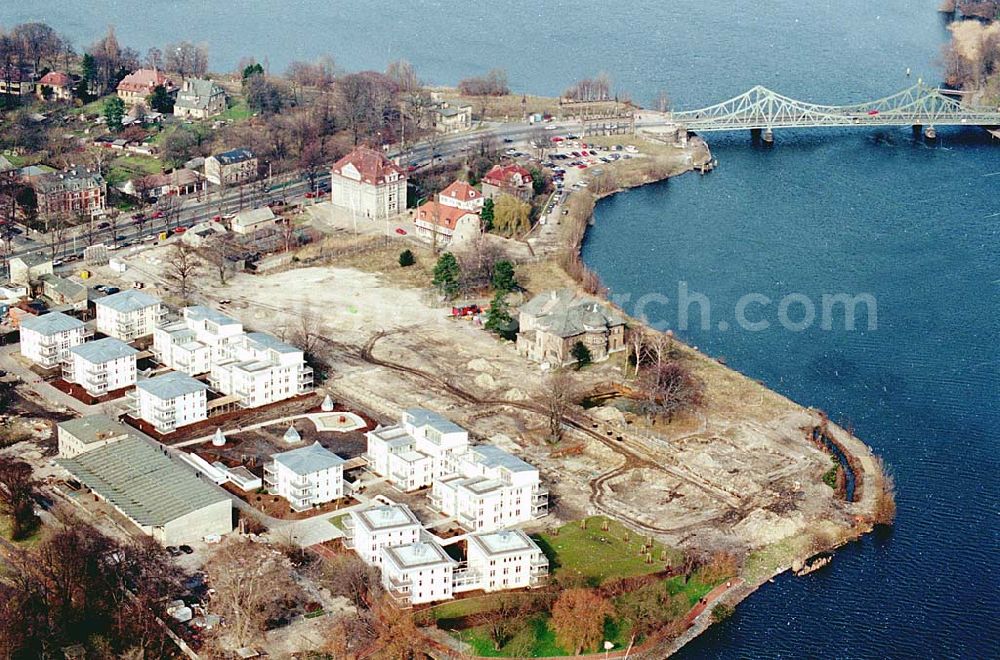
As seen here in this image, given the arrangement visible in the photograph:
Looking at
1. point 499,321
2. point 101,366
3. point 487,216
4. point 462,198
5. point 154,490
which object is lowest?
point 154,490

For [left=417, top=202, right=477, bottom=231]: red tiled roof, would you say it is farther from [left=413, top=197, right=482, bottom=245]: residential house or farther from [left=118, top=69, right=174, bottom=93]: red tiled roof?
[left=118, top=69, right=174, bottom=93]: red tiled roof

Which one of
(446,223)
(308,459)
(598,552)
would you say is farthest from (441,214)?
(598,552)

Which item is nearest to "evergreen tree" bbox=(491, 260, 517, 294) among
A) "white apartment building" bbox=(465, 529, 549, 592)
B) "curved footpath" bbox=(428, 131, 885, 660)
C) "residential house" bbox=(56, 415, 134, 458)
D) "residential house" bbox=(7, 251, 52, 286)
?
"curved footpath" bbox=(428, 131, 885, 660)

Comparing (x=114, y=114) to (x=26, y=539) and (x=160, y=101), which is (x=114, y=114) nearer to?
(x=160, y=101)

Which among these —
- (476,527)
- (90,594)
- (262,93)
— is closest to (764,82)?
(262,93)

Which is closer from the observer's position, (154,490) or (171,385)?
(154,490)

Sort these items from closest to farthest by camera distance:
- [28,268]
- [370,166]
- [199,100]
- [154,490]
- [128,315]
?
[154,490], [128,315], [28,268], [370,166], [199,100]
